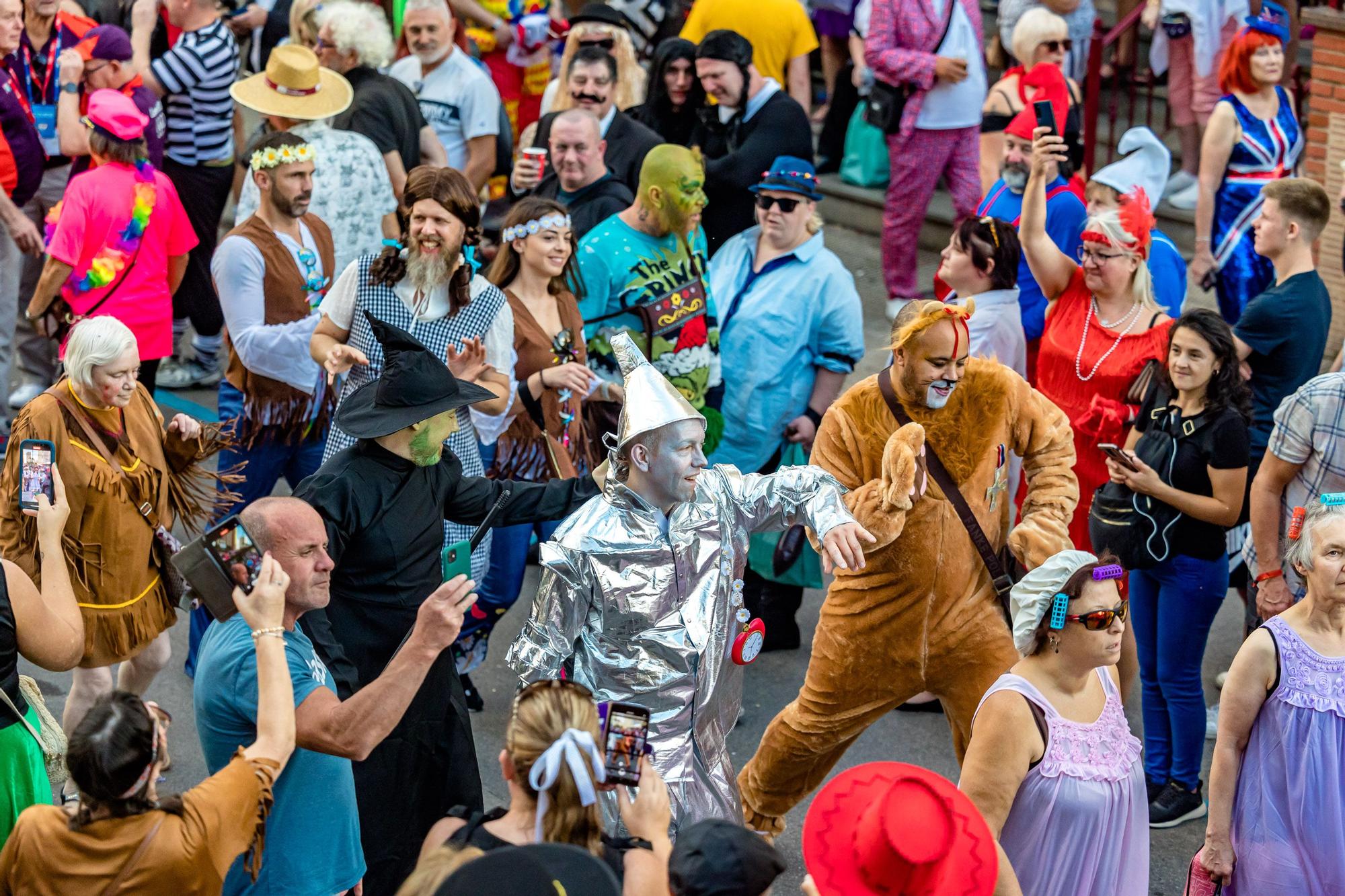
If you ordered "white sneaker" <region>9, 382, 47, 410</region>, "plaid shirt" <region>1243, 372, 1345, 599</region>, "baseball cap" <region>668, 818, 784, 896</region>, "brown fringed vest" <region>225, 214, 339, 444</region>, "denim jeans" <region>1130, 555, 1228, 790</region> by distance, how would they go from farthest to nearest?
1. "white sneaker" <region>9, 382, 47, 410</region>
2. "brown fringed vest" <region>225, 214, 339, 444</region>
3. "denim jeans" <region>1130, 555, 1228, 790</region>
4. "plaid shirt" <region>1243, 372, 1345, 599</region>
5. "baseball cap" <region>668, 818, 784, 896</region>

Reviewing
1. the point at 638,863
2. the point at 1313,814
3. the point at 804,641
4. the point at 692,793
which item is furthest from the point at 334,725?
the point at 804,641

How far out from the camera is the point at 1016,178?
22.0 ft

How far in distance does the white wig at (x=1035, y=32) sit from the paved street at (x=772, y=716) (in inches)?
117

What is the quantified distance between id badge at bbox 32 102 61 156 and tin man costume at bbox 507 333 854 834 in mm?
4534

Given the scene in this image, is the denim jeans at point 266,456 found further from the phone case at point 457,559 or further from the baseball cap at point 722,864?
the baseball cap at point 722,864

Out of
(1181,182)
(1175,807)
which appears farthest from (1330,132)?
(1175,807)

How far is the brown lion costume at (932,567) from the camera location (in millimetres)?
4520

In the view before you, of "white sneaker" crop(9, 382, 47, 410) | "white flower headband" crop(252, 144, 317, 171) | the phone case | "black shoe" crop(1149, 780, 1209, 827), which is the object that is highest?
"white flower headband" crop(252, 144, 317, 171)

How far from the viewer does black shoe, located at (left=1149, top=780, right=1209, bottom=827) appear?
16.7 feet

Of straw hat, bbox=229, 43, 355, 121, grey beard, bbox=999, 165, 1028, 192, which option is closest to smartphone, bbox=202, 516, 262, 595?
straw hat, bbox=229, 43, 355, 121

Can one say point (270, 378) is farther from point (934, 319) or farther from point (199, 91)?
point (199, 91)

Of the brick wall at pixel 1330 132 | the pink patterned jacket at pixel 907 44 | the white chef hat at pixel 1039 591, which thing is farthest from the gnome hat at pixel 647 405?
the brick wall at pixel 1330 132

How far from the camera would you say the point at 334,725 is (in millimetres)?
3352

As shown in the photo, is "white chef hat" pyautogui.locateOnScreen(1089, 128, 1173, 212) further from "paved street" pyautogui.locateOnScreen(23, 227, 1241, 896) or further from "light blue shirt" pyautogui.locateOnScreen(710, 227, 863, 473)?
"paved street" pyautogui.locateOnScreen(23, 227, 1241, 896)
